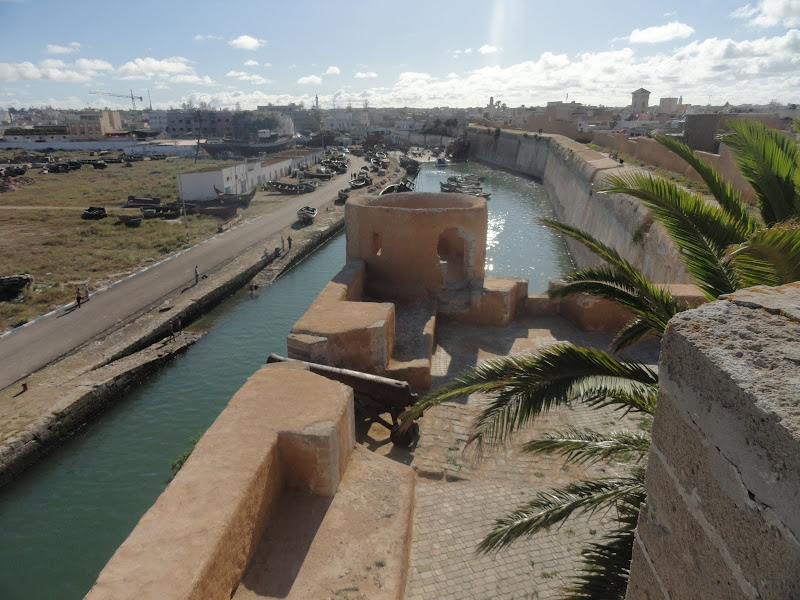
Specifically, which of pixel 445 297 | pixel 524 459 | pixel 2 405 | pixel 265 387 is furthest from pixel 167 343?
pixel 524 459

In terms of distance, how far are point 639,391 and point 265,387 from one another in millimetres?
4138

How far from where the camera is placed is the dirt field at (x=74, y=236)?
17.9 m

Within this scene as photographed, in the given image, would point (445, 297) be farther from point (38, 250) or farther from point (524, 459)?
point (38, 250)

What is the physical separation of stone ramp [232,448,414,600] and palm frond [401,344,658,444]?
79.1 inches

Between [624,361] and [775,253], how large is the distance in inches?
47.3

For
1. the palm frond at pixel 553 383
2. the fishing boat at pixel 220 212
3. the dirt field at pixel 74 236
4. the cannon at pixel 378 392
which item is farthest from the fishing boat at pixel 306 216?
the palm frond at pixel 553 383

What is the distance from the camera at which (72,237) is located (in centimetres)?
2511

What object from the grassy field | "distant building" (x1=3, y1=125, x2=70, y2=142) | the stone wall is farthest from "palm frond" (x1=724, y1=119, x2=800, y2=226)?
"distant building" (x1=3, y1=125, x2=70, y2=142)

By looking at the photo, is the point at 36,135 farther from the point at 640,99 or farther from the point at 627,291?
the point at 640,99

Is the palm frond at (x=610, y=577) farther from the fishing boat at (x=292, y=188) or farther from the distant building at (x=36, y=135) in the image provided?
the distant building at (x=36, y=135)

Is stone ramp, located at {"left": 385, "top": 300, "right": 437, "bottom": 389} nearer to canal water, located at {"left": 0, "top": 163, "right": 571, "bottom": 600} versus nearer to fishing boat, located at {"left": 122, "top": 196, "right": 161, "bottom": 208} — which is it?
canal water, located at {"left": 0, "top": 163, "right": 571, "bottom": 600}

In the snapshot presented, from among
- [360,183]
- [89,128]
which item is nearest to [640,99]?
[360,183]

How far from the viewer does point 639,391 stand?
11.2 feet

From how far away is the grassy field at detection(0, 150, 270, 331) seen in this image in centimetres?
1785
